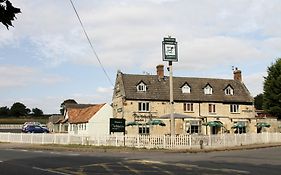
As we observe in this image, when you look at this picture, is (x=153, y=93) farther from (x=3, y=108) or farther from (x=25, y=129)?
(x=3, y=108)

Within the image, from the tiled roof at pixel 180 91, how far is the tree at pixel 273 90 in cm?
510

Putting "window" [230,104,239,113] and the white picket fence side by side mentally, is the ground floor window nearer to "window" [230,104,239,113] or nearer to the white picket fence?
"window" [230,104,239,113]

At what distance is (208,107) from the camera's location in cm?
5794

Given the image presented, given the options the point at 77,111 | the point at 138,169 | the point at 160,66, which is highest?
the point at 160,66

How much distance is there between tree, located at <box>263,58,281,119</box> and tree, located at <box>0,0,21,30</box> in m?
60.2

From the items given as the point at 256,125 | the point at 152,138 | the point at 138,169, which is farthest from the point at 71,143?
the point at 256,125

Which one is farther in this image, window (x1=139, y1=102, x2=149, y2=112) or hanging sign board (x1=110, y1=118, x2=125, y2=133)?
window (x1=139, y1=102, x2=149, y2=112)

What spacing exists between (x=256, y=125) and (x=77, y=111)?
90.3 ft

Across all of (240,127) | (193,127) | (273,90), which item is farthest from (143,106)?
(273,90)

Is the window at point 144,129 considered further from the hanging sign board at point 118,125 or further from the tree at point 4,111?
the tree at point 4,111

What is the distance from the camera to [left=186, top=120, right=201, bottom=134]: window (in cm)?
5478

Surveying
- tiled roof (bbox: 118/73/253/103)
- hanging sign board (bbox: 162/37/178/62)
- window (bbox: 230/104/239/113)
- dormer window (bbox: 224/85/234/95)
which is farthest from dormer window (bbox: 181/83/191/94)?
hanging sign board (bbox: 162/37/178/62)

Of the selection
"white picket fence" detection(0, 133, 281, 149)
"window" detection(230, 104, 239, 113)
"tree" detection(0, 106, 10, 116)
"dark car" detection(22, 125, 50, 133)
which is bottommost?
"white picket fence" detection(0, 133, 281, 149)

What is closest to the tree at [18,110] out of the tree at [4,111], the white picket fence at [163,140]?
the tree at [4,111]
